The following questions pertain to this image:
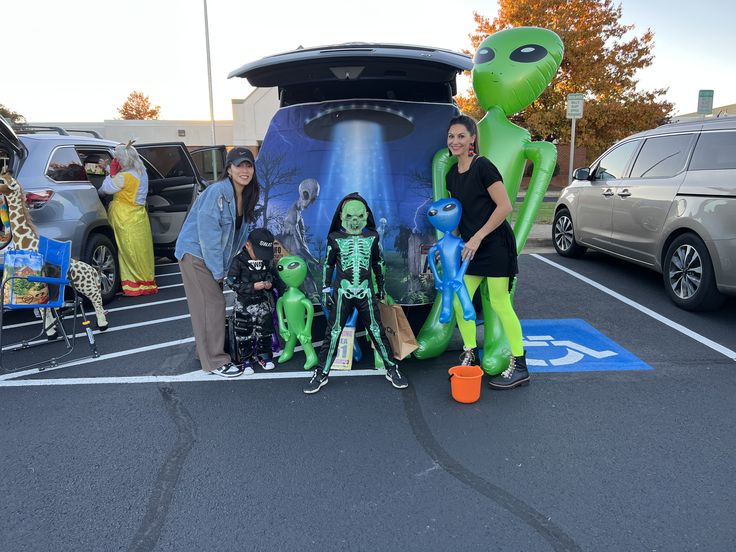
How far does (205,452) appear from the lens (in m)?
2.89

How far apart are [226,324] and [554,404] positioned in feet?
8.21

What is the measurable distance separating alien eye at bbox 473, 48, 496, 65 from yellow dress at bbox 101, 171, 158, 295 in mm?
3955

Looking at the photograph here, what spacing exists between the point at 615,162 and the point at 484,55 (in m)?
3.50

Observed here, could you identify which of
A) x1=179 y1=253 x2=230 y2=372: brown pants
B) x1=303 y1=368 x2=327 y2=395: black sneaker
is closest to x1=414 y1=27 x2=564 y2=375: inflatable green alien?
x1=303 y1=368 x2=327 y2=395: black sneaker

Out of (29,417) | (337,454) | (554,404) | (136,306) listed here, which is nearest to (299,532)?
(337,454)

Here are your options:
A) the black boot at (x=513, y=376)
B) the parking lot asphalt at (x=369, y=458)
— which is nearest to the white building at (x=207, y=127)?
the parking lot asphalt at (x=369, y=458)

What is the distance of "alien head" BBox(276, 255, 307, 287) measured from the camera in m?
3.87

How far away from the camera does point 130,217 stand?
604 cm

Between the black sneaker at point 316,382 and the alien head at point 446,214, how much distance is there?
1302 mm

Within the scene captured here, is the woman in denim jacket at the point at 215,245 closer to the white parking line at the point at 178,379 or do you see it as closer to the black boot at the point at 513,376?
the white parking line at the point at 178,379

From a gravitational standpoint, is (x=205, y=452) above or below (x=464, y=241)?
below

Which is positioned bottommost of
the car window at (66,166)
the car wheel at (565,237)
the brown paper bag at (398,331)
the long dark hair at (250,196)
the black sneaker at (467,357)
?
the black sneaker at (467,357)

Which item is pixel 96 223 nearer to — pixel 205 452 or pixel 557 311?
pixel 205 452

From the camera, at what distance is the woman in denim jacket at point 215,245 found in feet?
12.0
